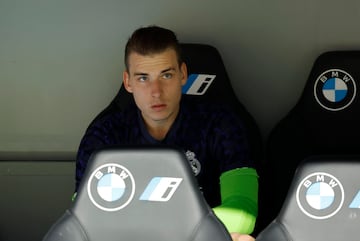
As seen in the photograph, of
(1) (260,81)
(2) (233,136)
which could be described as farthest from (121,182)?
(1) (260,81)

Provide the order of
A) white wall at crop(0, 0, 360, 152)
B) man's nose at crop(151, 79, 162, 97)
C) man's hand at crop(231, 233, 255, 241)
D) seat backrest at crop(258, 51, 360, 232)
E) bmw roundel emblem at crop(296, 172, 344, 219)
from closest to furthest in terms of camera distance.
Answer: bmw roundel emblem at crop(296, 172, 344, 219)
man's hand at crop(231, 233, 255, 241)
man's nose at crop(151, 79, 162, 97)
seat backrest at crop(258, 51, 360, 232)
white wall at crop(0, 0, 360, 152)

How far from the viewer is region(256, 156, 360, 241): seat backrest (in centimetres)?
167

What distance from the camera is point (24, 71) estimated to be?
3262mm

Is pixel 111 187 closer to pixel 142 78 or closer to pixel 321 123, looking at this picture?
pixel 142 78

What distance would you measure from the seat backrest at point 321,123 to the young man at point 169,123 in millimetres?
502

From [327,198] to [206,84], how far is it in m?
1.39

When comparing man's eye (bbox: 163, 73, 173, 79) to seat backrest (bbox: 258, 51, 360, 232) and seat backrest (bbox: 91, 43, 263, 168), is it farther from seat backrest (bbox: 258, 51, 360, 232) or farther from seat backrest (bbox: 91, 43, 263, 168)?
seat backrest (bbox: 258, 51, 360, 232)

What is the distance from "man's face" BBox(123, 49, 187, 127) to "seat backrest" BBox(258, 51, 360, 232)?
70 cm

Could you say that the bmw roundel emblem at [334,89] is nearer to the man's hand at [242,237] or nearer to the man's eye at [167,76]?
the man's eye at [167,76]

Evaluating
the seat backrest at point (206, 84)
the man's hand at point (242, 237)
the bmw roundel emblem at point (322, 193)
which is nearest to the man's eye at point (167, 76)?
the seat backrest at point (206, 84)

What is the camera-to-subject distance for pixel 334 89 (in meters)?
3.03

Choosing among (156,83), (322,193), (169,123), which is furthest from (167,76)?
(322,193)

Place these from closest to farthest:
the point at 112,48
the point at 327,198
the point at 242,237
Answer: the point at 327,198 → the point at 242,237 → the point at 112,48

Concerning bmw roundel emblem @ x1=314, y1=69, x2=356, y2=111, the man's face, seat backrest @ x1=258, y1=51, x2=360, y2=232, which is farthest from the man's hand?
bmw roundel emblem @ x1=314, y1=69, x2=356, y2=111
